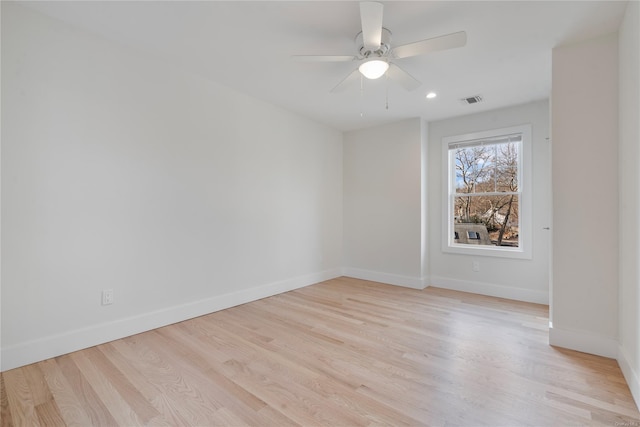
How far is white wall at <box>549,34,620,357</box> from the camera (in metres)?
2.22

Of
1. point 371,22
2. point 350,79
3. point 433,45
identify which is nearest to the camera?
point 371,22

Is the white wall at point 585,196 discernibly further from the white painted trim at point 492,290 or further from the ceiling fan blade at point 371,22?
the ceiling fan blade at point 371,22

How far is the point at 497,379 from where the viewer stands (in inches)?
75.1

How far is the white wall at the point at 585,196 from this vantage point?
222cm

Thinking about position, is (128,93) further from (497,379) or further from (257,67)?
(497,379)

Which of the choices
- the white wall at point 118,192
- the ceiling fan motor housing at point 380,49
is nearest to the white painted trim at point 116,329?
the white wall at point 118,192

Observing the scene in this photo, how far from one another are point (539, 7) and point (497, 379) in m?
2.49

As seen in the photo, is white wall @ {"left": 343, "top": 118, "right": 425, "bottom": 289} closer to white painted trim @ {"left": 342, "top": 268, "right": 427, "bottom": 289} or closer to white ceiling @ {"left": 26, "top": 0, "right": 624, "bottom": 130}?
white painted trim @ {"left": 342, "top": 268, "right": 427, "bottom": 289}

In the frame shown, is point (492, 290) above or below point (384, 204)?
below

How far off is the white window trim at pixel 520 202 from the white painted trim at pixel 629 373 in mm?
1733

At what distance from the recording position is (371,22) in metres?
1.83

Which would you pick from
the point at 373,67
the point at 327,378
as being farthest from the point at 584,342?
the point at 373,67

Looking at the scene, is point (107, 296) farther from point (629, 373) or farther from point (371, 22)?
point (629, 373)

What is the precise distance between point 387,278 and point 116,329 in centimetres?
342
